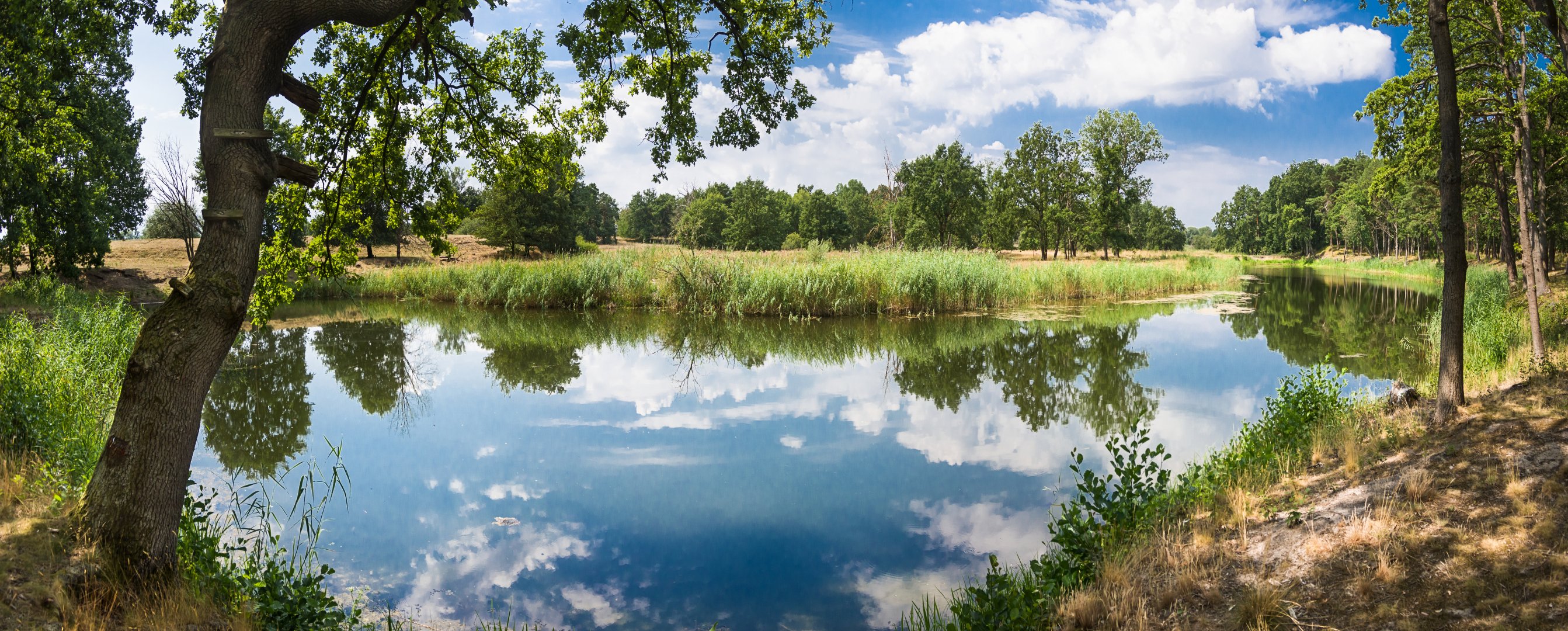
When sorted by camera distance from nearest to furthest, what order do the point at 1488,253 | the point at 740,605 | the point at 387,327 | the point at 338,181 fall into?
the point at 740,605
the point at 338,181
the point at 387,327
the point at 1488,253

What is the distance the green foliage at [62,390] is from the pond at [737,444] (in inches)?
44.3

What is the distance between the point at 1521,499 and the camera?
158 inches

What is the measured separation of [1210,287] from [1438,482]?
Answer: 99.7 feet

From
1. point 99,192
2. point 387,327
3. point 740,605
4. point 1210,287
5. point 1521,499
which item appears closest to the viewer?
point 1521,499

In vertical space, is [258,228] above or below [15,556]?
above

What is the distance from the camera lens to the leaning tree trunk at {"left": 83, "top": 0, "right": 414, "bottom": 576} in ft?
11.5

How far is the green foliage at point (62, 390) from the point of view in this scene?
213 inches

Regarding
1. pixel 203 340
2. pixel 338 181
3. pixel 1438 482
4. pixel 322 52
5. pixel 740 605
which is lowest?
pixel 740 605

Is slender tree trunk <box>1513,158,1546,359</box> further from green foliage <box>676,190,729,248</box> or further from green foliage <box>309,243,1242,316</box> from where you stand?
green foliage <box>676,190,729,248</box>

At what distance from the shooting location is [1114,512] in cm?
454

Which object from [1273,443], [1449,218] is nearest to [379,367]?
[1273,443]

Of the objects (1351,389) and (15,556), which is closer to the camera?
Result: (15,556)

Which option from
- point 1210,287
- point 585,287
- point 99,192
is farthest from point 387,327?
point 1210,287

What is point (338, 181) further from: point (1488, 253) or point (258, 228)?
point (1488, 253)
